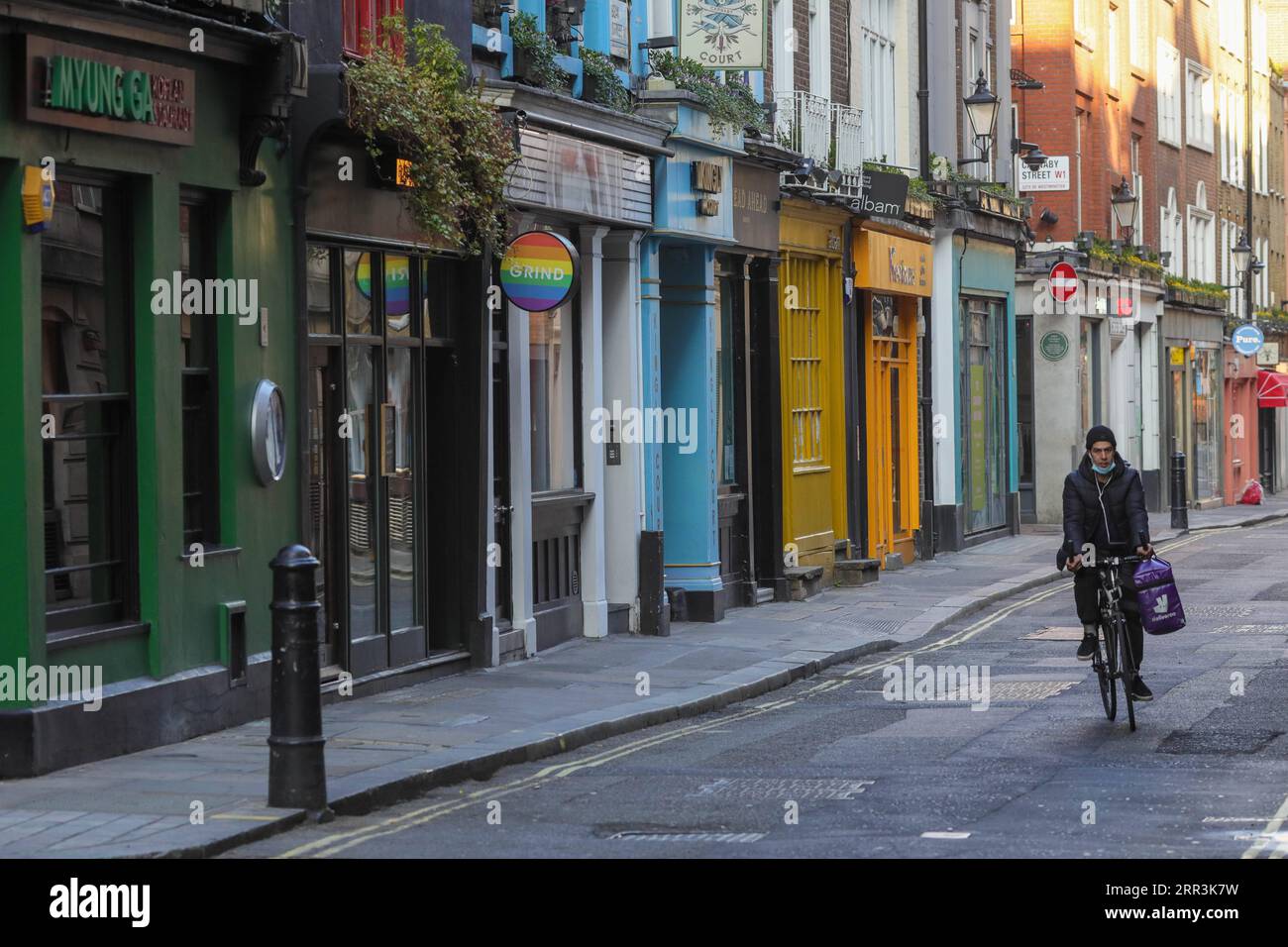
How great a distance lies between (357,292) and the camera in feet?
A: 50.1

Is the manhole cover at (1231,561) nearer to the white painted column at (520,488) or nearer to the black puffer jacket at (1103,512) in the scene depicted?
the white painted column at (520,488)

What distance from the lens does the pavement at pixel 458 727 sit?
978 cm

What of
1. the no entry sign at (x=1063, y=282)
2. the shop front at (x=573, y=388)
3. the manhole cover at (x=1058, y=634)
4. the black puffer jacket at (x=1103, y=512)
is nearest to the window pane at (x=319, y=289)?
the shop front at (x=573, y=388)

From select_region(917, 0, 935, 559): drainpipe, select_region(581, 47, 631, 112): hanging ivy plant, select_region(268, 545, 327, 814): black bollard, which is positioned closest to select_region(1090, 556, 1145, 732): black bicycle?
select_region(268, 545, 327, 814): black bollard

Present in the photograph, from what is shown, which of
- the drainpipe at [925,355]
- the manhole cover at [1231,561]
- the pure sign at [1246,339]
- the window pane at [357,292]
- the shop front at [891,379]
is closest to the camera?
the window pane at [357,292]

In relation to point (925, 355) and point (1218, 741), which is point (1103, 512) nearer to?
point (1218, 741)

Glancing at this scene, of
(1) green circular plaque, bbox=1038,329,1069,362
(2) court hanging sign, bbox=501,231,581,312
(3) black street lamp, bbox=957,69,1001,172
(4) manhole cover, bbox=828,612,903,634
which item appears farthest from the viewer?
(1) green circular plaque, bbox=1038,329,1069,362

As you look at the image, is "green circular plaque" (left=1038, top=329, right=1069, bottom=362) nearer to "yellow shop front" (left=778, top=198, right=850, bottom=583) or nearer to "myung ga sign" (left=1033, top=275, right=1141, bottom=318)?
"myung ga sign" (left=1033, top=275, right=1141, bottom=318)

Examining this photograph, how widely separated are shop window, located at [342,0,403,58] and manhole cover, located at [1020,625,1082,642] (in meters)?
8.31

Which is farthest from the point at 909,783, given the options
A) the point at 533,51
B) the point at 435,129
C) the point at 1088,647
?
the point at 533,51

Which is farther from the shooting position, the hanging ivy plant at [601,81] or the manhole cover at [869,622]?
the manhole cover at [869,622]

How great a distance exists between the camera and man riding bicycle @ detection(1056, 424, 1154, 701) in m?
14.0

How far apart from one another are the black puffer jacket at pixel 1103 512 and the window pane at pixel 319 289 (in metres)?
5.02
